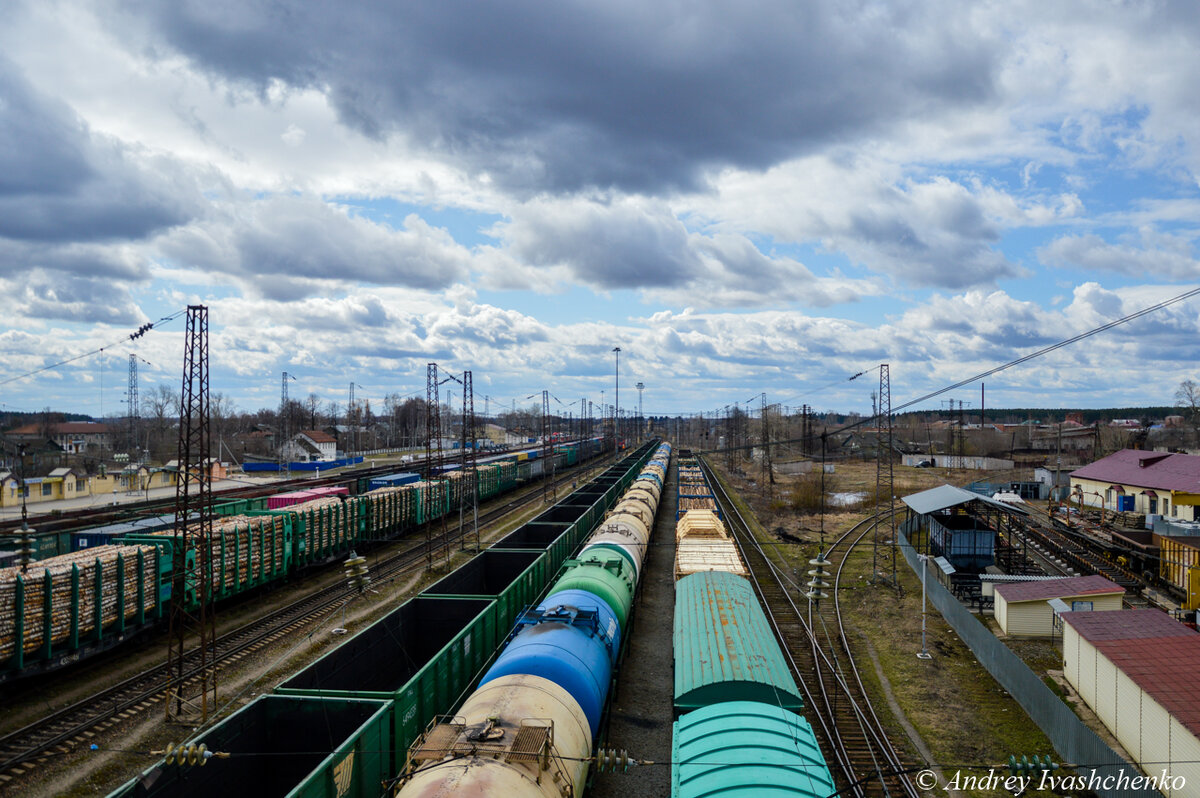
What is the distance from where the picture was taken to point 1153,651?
17.8 m

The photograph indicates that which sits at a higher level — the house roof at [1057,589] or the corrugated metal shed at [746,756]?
the corrugated metal shed at [746,756]

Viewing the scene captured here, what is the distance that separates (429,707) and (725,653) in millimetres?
6536

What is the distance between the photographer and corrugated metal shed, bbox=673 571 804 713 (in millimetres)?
13719

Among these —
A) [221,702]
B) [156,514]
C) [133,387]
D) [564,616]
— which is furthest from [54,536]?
[133,387]

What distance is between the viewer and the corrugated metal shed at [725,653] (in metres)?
13.7

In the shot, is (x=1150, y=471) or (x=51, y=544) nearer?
(x=51, y=544)

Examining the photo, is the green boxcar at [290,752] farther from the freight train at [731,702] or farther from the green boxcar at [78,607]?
the green boxcar at [78,607]

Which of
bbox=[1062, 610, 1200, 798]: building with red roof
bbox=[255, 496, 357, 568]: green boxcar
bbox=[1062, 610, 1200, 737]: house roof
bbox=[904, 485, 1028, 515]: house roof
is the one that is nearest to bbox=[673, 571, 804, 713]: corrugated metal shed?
bbox=[1062, 610, 1200, 798]: building with red roof

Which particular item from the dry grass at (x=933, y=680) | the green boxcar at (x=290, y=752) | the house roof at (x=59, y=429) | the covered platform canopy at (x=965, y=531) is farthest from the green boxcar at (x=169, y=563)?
the house roof at (x=59, y=429)

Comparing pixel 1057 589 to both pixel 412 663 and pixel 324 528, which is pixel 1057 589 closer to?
pixel 412 663

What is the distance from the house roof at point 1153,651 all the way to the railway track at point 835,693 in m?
6.18

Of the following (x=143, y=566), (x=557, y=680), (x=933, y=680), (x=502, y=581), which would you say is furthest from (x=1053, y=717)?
(x=143, y=566)

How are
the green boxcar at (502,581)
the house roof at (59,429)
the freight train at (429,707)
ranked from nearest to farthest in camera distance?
the freight train at (429,707), the green boxcar at (502,581), the house roof at (59,429)

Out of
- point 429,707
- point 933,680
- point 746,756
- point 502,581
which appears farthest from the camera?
point 502,581
